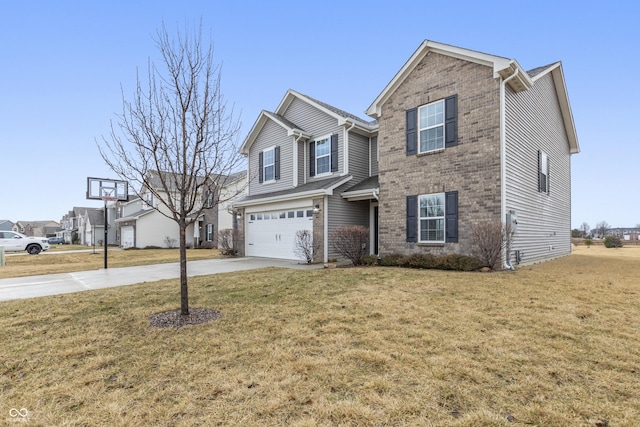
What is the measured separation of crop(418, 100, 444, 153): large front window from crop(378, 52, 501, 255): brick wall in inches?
10.2

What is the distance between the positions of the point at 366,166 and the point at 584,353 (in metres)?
12.0

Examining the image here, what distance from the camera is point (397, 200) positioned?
38.8 ft

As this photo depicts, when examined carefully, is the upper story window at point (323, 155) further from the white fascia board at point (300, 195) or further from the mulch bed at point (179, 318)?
the mulch bed at point (179, 318)

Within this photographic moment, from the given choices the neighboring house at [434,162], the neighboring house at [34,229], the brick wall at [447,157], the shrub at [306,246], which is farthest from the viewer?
the neighboring house at [34,229]

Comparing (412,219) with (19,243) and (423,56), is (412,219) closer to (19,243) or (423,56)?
(423,56)

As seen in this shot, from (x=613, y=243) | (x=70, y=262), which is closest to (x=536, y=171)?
(x=613, y=243)

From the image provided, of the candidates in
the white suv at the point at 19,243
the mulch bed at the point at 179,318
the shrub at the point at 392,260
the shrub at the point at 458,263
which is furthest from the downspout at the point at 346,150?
the white suv at the point at 19,243

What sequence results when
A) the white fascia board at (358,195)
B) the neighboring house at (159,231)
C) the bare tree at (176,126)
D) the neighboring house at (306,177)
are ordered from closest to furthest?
the bare tree at (176,126) < the white fascia board at (358,195) < the neighboring house at (306,177) < the neighboring house at (159,231)

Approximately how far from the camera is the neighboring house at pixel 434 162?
388 inches

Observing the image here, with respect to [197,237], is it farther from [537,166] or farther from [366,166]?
[537,166]

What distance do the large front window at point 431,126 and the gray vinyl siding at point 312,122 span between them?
3983 millimetres

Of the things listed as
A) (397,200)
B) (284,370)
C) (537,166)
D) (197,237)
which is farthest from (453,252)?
(197,237)

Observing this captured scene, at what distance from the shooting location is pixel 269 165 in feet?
57.0

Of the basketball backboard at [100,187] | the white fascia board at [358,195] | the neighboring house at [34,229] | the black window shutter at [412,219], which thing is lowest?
the neighboring house at [34,229]
